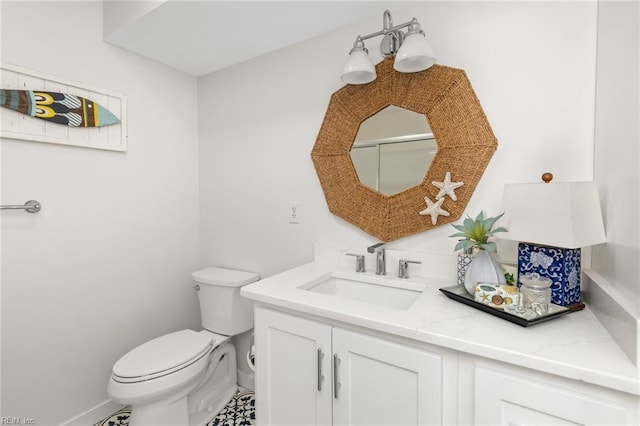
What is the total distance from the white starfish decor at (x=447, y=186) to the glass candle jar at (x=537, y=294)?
1.50ft

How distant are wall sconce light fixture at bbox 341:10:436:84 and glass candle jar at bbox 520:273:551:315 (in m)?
0.90

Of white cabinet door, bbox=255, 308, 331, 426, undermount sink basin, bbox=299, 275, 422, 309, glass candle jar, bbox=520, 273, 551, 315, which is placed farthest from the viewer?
undermount sink basin, bbox=299, 275, 422, 309

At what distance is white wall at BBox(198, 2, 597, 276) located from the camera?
3.68 feet

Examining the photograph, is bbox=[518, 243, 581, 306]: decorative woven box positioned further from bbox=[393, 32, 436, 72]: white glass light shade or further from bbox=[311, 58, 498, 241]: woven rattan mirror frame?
bbox=[393, 32, 436, 72]: white glass light shade

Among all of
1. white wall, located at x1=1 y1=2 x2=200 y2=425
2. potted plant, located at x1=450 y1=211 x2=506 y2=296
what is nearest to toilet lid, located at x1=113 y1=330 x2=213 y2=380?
white wall, located at x1=1 y1=2 x2=200 y2=425

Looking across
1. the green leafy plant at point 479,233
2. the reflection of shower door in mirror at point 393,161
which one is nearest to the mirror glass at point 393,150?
the reflection of shower door in mirror at point 393,161

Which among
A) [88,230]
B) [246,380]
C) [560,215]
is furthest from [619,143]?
[88,230]

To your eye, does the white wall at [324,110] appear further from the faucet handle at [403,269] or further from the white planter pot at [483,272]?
the white planter pot at [483,272]

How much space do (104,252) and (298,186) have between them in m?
1.13

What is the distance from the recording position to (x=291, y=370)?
1.13 m

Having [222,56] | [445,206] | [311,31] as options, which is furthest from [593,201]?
[222,56]

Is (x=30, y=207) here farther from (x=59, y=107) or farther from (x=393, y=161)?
(x=393, y=161)

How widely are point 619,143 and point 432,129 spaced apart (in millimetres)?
617

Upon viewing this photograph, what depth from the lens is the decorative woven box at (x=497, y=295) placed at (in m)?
0.94
